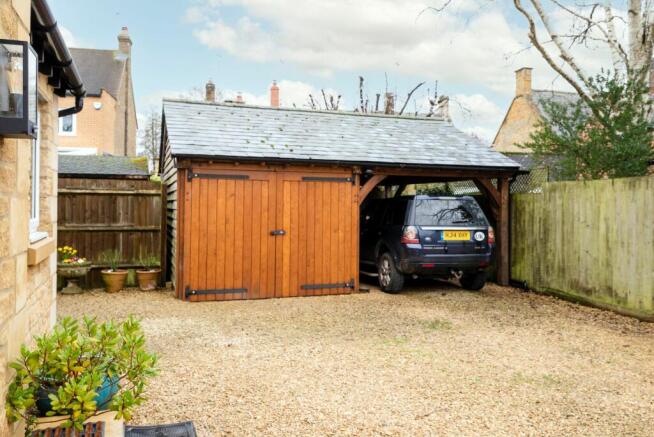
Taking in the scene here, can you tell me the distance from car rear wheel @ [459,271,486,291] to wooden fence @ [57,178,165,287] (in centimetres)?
582

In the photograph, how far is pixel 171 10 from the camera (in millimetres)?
12258

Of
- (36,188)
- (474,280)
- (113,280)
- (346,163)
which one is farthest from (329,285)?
(36,188)

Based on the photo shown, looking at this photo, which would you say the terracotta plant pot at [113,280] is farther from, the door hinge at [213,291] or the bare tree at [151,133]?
the bare tree at [151,133]

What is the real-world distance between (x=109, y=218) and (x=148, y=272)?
51.8 inches

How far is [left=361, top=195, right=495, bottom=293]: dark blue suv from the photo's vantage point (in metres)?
8.88

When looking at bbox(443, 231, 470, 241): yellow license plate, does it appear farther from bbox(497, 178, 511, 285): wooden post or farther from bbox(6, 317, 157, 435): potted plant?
bbox(6, 317, 157, 435): potted plant

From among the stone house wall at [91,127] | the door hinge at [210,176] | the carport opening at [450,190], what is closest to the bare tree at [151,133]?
the stone house wall at [91,127]

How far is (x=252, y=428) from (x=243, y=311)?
14.0ft

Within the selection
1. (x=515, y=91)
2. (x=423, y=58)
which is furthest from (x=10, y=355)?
(x=515, y=91)

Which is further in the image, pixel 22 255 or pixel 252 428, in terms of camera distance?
pixel 252 428

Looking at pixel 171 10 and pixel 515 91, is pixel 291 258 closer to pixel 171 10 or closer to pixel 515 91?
pixel 171 10

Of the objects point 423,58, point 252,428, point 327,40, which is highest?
point 327,40

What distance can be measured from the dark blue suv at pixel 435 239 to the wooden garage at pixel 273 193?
69 centimetres

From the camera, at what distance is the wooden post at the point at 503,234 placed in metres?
10.2
